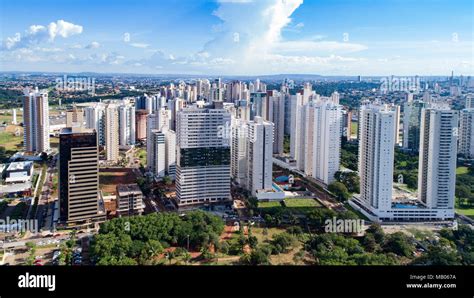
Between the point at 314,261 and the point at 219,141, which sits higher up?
the point at 219,141

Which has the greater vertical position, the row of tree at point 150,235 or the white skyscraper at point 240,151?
the white skyscraper at point 240,151

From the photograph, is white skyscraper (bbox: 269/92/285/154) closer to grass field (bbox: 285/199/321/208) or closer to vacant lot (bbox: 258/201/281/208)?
grass field (bbox: 285/199/321/208)

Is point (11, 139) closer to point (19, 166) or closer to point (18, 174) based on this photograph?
point (19, 166)

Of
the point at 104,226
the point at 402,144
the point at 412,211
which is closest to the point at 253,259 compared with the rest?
the point at 104,226

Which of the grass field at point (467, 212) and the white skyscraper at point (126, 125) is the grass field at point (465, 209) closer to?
the grass field at point (467, 212)

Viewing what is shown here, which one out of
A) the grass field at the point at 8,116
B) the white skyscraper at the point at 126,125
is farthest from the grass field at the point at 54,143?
the grass field at the point at 8,116

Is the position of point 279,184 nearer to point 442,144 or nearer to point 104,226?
point 442,144
